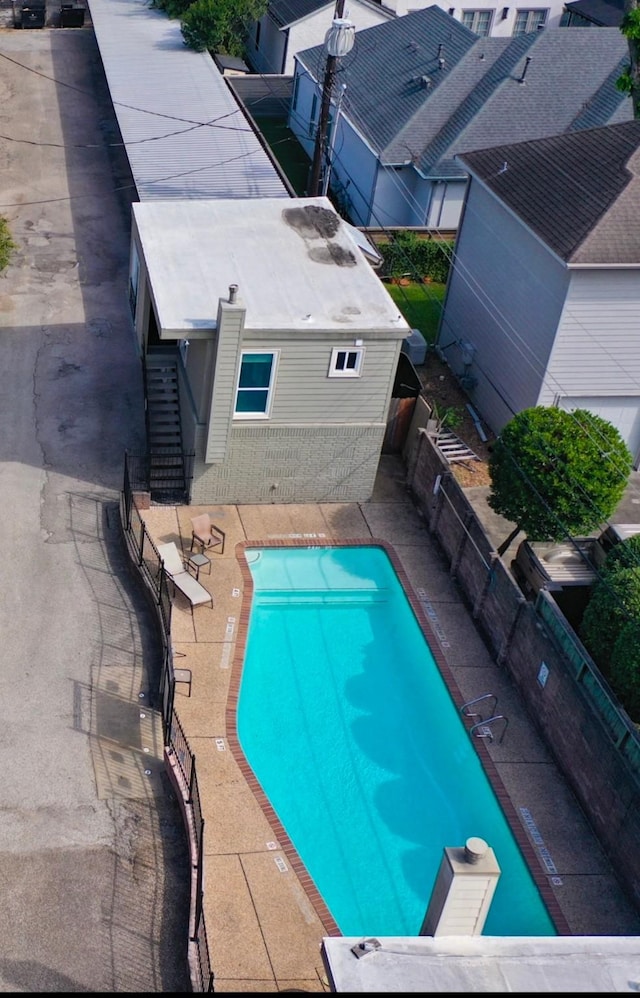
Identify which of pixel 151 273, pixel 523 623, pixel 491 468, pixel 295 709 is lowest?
pixel 295 709

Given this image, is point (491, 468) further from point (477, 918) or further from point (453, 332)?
point (477, 918)

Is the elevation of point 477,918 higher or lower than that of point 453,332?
higher

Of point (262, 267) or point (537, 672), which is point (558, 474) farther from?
point (262, 267)

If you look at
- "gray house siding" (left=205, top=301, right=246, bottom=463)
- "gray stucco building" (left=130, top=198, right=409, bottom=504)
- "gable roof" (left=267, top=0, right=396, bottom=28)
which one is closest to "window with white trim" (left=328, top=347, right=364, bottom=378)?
"gray stucco building" (left=130, top=198, right=409, bottom=504)

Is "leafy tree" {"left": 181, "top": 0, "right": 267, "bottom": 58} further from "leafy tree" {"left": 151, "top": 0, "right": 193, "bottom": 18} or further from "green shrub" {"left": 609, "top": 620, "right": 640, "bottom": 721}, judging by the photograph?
"green shrub" {"left": 609, "top": 620, "right": 640, "bottom": 721}

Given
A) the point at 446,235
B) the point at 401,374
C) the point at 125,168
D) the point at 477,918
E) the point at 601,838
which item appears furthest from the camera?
the point at 125,168

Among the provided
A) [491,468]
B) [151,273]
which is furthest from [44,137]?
[491,468]

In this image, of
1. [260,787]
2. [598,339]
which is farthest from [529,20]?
[260,787]
